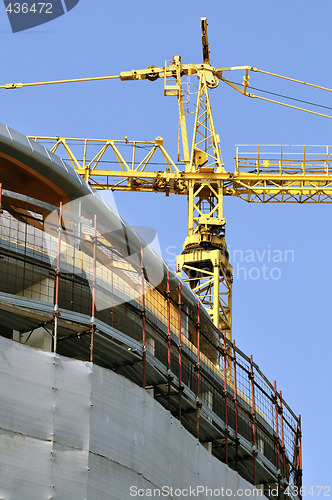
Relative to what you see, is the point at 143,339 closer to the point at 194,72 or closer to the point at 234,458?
the point at 234,458

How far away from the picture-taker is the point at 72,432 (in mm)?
33156

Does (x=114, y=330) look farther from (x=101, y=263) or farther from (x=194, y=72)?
(x=194, y=72)

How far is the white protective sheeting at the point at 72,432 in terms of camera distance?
1248 inches

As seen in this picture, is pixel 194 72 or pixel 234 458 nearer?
pixel 234 458

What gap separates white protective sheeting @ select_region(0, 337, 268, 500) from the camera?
3170cm

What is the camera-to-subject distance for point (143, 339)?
37781mm

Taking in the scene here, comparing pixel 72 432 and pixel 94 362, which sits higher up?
pixel 94 362

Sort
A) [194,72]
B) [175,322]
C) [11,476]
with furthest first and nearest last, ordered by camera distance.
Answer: [194,72]
[175,322]
[11,476]

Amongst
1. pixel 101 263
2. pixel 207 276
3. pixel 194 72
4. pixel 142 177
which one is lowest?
pixel 101 263

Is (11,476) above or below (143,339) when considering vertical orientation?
below

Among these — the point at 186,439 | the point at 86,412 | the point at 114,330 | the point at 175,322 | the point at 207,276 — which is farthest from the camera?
the point at 207,276

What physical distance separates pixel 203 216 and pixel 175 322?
24.5m

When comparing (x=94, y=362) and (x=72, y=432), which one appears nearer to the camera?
(x=72, y=432)

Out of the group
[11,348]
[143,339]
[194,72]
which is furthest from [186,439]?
A: [194,72]
